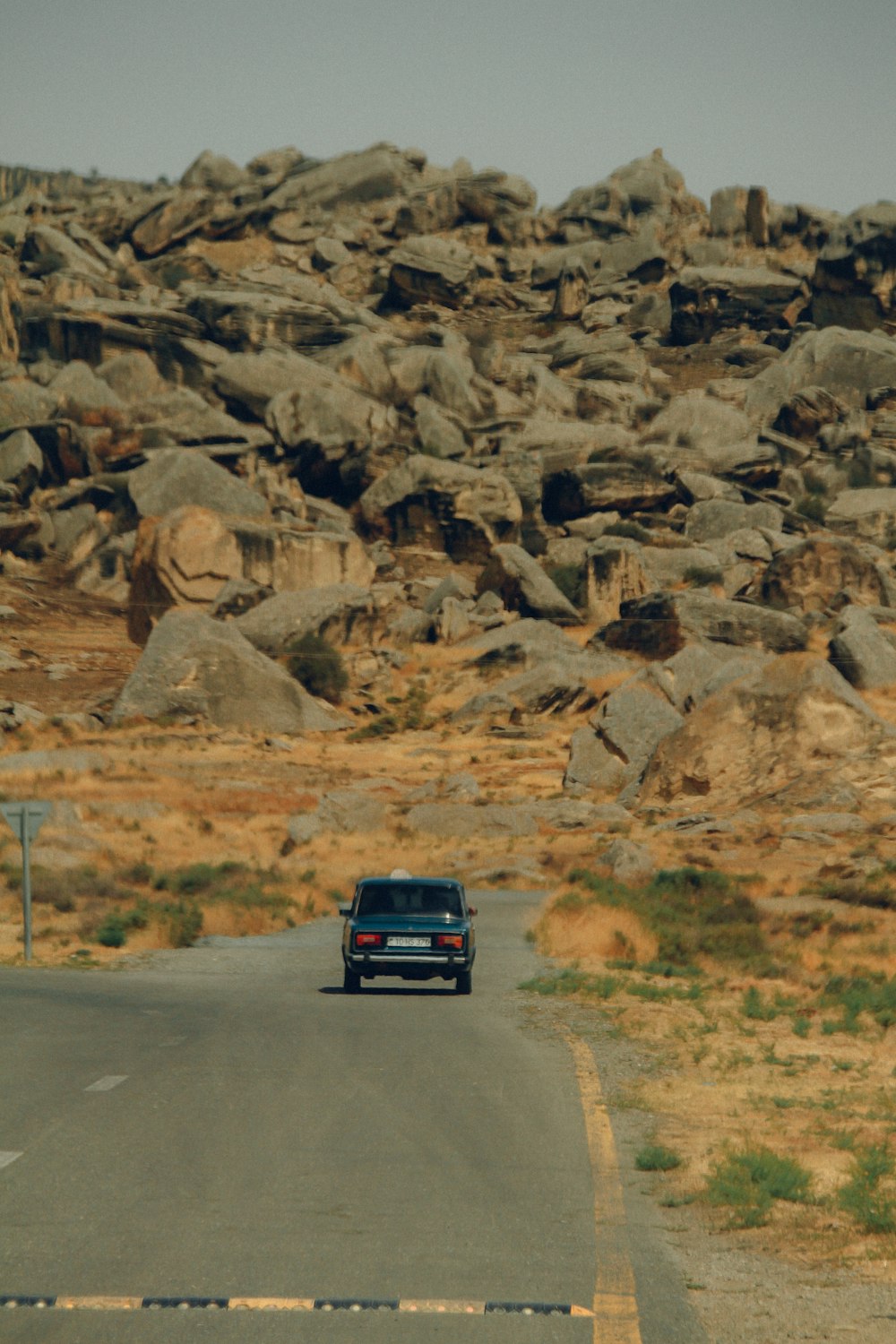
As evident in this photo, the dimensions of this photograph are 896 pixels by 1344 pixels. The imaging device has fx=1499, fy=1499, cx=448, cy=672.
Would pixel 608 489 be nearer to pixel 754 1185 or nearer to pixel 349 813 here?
pixel 349 813

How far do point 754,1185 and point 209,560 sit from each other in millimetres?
67549

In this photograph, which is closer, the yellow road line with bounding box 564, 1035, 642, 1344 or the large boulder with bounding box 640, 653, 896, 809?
the yellow road line with bounding box 564, 1035, 642, 1344

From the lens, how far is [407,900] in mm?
19906

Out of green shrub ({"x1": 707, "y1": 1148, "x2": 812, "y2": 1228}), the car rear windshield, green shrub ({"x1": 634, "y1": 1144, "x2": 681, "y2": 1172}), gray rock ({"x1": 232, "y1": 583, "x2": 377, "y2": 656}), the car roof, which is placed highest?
gray rock ({"x1": 232, "y1": 583, "x2": 377, "y2": 656})

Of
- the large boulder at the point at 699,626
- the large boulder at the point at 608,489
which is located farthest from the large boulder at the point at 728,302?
the large boulder at the point at 699,626

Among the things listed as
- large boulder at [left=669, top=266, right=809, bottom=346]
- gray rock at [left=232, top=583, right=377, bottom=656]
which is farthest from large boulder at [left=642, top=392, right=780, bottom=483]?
gray rock at [left=232, top=583, right=377, bottom=656]

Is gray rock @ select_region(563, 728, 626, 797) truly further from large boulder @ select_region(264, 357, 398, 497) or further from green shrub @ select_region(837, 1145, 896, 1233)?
green shrub @ select_region(837, 1145, 896, 1233)

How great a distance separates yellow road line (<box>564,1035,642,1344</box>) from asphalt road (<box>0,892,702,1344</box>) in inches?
1.2

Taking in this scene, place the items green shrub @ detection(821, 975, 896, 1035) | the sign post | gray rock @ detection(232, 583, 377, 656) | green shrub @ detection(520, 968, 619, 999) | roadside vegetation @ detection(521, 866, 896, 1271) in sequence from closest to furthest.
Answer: roadside vegetation @ detection(521, 866, 896, 1271) → green shrub @ detection(821, 975, 896, 1035) → green shrub @ detection(520, 968, 619, 999) → the sign post → gray rock @ detection(232, 583, 377, 656)

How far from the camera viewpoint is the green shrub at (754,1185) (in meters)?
8.36

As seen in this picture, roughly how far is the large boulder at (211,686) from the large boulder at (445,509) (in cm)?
2704

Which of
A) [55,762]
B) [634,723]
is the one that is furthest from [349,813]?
[634,723]

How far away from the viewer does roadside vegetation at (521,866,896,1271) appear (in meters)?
8.66

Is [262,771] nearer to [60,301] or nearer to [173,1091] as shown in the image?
[173,1091]
